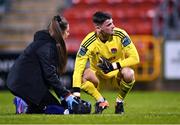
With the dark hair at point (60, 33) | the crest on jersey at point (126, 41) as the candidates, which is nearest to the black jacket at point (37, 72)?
the dark hair at point (60, 33)

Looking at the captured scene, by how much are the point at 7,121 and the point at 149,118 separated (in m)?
1.75

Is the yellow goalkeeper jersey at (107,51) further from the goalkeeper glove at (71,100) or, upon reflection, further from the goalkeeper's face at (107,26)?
the goalkeeper glove at (71,100)

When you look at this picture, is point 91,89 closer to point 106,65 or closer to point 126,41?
point 106,65

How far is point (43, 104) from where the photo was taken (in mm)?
9836

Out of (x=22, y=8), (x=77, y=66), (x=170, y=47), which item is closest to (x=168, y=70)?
(x=170, y=47)

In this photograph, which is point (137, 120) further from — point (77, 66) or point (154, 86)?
point (154, 86)

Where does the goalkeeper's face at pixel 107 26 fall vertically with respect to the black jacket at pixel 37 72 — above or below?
above

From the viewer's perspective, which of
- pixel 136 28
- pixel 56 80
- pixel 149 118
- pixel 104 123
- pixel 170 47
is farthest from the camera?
pixel 136 28

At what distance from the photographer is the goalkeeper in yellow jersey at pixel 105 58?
9.92 m

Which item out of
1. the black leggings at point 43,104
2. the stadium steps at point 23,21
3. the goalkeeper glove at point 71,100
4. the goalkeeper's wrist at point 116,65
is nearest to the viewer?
the goalkeeper glove at point 71,100

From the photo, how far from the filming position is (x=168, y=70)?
17.9m

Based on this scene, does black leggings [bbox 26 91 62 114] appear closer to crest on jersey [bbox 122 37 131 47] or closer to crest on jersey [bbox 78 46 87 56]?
crest on jersey [bbox 78 46 87 56]

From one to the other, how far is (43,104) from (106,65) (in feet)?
3.38

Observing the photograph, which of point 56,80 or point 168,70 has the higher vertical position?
point 168,70
